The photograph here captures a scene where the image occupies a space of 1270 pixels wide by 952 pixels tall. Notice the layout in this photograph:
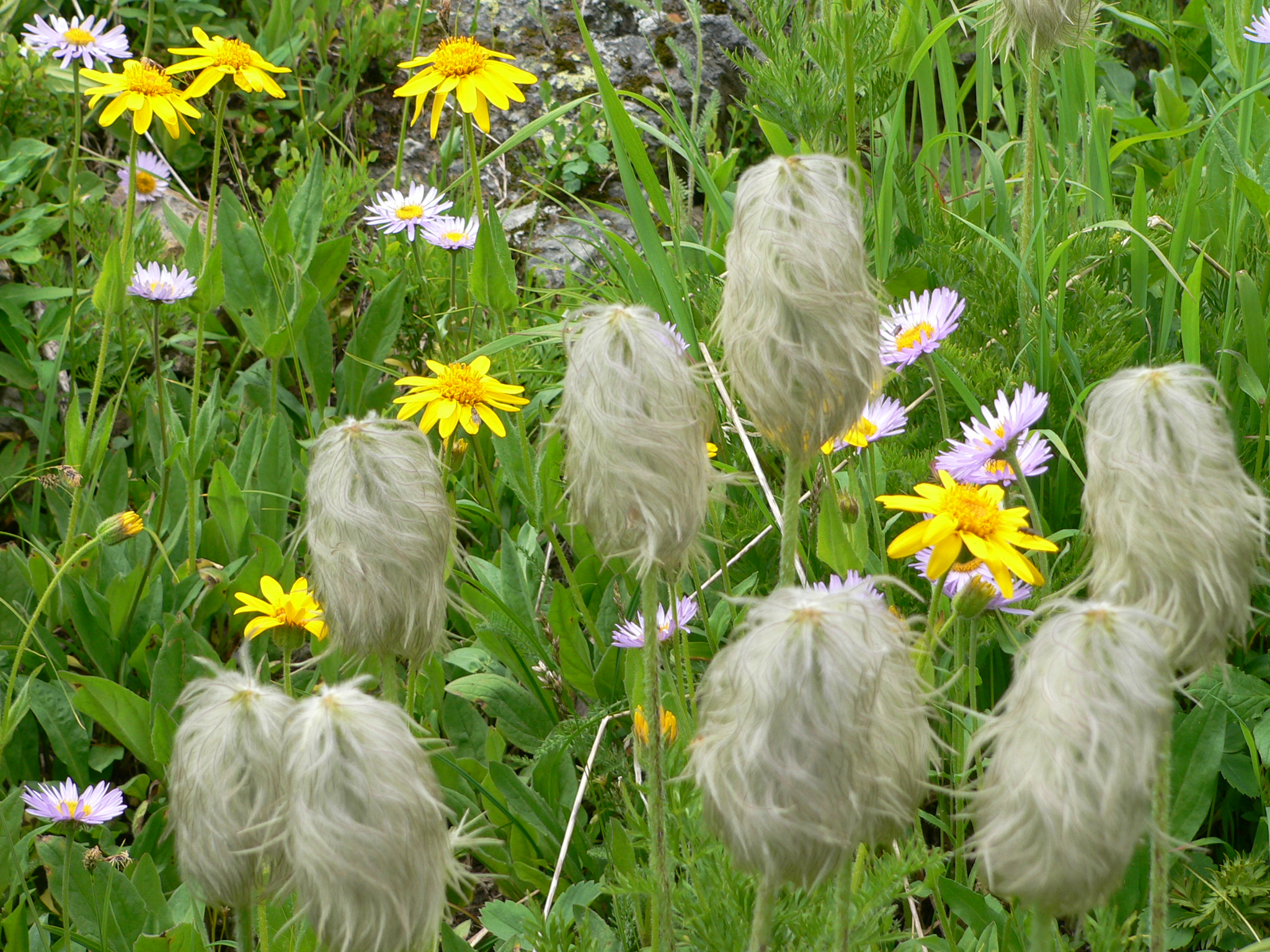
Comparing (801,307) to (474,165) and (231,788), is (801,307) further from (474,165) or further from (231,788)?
(474,165)

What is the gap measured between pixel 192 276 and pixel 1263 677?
233 centimetres

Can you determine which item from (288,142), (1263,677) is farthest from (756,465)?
(288,142)

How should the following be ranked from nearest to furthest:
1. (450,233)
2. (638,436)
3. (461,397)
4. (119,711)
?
(638,436) < (119,711) < (461,397) < (450,233)

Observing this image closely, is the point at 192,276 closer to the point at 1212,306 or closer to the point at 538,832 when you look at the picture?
the point at 538,832

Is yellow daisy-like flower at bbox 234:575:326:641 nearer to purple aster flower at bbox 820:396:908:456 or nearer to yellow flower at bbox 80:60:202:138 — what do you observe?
purple aster flower at bbox 820:396:908:456

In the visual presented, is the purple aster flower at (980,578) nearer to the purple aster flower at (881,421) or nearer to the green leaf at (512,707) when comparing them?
the purple aster flower at (881,421)

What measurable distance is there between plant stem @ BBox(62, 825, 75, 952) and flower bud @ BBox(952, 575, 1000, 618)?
1258mm

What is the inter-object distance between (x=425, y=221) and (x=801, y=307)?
2.06m

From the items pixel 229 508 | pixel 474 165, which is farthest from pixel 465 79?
pixel 229 508

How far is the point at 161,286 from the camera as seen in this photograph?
2.76 metres

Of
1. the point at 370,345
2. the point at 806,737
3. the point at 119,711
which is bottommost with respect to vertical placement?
the point at 119,711

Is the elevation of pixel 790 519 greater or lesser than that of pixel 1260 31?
lesser

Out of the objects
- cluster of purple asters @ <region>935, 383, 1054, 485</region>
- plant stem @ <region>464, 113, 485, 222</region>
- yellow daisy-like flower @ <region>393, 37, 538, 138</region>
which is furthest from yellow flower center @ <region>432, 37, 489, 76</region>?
cluster of purple asters @ <region>935, 383, 1054, 485</region>

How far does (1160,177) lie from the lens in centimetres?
344
